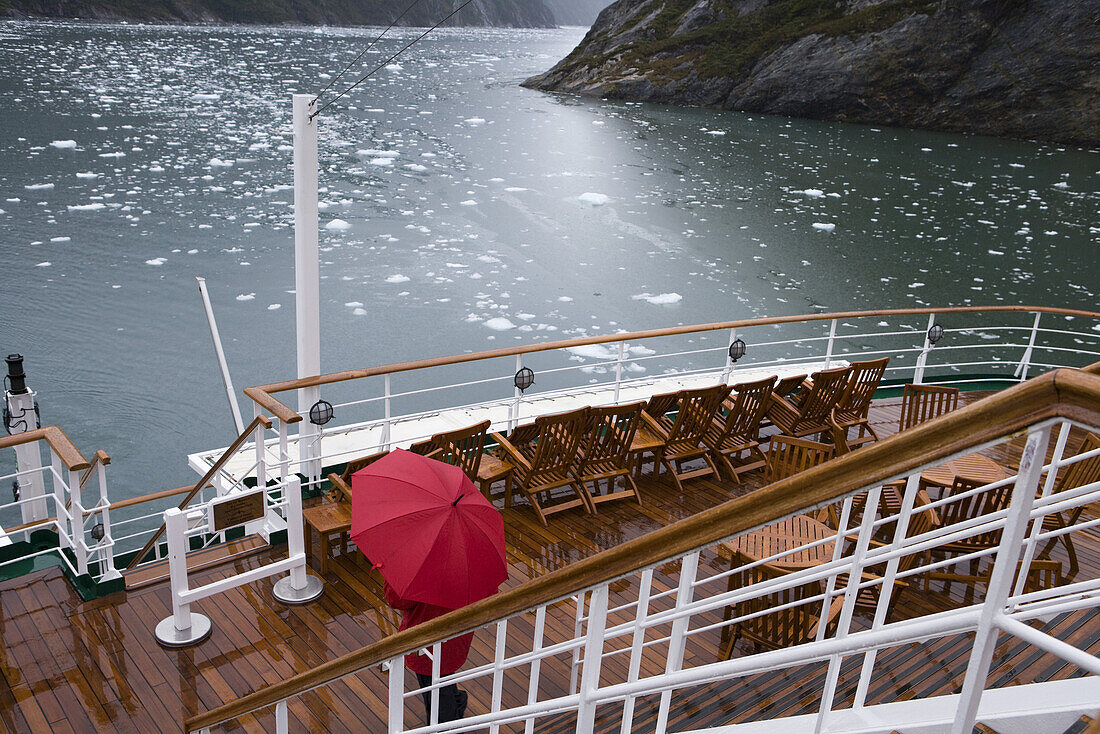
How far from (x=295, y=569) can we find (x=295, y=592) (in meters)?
0.16

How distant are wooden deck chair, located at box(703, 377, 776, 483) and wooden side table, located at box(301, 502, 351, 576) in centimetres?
262

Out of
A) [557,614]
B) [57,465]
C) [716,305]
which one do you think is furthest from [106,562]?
[716,305]

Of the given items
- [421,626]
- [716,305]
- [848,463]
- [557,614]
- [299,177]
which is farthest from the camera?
[716,305]

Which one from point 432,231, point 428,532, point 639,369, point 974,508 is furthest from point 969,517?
point 432,231

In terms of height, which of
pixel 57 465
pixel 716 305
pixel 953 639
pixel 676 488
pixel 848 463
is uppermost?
pixel 848 463

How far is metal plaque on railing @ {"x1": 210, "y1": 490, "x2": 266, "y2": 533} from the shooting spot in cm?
450

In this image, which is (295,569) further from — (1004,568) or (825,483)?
(1004,568)

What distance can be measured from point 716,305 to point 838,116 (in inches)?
1158

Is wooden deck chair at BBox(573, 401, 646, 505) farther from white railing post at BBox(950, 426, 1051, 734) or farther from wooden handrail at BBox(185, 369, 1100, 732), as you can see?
white railing post at BBox(950, 426, 1051, 734)

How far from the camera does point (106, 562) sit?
4762 millimetres

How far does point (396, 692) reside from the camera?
2.16m

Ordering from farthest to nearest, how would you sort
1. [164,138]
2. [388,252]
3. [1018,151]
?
[1018,151], [164,138], [388,252]

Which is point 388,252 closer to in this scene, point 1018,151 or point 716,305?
point 716,305

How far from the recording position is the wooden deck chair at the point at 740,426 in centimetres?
628
